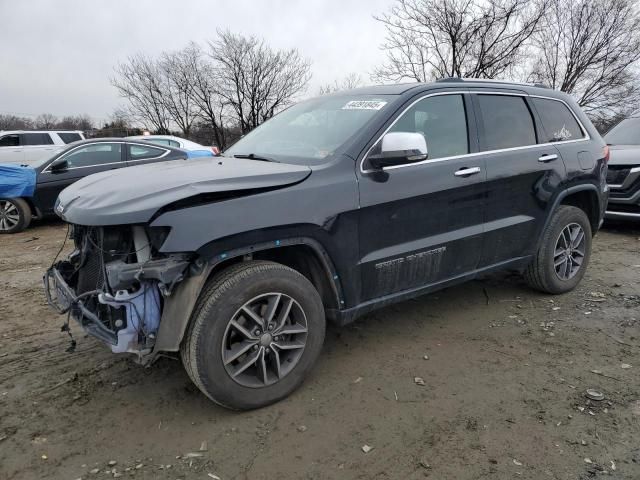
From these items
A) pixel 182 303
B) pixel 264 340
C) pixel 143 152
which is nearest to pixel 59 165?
pixel 143 152

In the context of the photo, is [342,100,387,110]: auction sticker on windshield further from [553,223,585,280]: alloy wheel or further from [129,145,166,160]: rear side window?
[129,145,166,160]: rear side window

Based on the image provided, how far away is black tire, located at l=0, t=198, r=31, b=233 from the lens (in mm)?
7730

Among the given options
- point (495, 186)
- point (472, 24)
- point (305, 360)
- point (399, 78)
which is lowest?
point (305, 360)

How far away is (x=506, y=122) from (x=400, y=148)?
1.49 m

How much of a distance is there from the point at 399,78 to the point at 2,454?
19097mm

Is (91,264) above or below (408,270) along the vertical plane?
above

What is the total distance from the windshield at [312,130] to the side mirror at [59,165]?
5466 mm

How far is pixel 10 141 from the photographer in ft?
47.5

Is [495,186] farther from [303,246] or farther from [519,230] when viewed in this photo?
[303,246]

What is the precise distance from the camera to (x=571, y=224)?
425cm

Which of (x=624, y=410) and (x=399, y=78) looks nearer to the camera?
(x=624, y=410)

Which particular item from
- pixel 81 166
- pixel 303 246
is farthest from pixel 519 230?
pixel 81 166

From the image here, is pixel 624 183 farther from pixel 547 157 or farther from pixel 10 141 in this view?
pixel 10 141

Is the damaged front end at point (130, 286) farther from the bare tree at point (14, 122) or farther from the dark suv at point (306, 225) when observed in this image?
the bare tree at point (14, 122)
